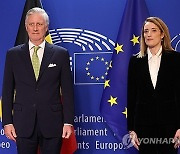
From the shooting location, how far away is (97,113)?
361cm

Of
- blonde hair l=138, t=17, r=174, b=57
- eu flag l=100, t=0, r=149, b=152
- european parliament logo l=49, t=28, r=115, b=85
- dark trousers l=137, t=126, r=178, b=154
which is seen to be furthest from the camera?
european parliament logo l=49, t=28, r=115, b=85

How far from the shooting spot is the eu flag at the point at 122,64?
3.38 metres

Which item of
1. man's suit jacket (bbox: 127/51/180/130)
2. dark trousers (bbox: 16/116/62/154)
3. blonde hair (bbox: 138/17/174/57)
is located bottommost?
dark trousers (bbox: 16/116/62/154)

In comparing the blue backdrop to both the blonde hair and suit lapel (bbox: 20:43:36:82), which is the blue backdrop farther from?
suit lapel (bbox: 20:43:36:82)

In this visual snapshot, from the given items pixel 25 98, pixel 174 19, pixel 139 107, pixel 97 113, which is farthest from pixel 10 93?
pixel 174 19

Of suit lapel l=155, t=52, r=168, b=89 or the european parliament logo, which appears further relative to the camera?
the european parliament logo

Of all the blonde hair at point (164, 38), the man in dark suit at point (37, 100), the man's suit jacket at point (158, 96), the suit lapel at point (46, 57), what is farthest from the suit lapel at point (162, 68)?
the suit lapel at point (46, 57)

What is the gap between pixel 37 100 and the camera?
2623mm

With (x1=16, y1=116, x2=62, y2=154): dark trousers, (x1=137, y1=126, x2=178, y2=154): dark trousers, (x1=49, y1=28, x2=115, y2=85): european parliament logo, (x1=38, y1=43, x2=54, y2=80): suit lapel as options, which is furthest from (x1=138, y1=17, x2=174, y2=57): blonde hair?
(x1=16, y1=116, x2=62, y2=154): dark trousers

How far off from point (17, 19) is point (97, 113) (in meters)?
1.24

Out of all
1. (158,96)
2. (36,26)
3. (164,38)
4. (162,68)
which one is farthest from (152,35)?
(36,26)

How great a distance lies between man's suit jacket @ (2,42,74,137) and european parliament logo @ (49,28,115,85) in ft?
3.05

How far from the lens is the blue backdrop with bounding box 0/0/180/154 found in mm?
3582

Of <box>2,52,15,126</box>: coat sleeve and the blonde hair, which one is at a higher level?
the blonde hair
